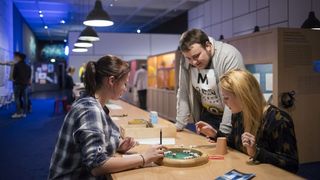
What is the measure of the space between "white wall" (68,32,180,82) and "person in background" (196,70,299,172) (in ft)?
35.3

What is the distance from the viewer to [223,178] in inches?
57.2

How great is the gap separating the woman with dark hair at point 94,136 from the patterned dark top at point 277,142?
19.8 inches

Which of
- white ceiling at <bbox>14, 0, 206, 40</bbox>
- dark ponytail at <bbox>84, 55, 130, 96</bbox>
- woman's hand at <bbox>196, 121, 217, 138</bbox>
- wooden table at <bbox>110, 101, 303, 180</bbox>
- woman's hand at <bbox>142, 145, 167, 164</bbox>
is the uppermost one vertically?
white ceiling at <bbox>14, 0, 206, 40</bbox>

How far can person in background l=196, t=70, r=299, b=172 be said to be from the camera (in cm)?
163

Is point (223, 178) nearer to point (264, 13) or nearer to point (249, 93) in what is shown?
point (249, 93)

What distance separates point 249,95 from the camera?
1.69 m

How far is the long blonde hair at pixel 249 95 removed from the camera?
1694 millimetres

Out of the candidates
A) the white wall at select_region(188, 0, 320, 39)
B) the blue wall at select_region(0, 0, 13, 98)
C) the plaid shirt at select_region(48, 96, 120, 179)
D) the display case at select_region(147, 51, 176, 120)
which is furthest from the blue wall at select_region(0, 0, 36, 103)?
the plaid shirt at select_region(48, 96, 120, 179)

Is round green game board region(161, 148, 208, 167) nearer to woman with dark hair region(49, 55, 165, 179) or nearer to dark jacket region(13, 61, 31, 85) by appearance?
woman with dark hair region(49, 55, 165, 179)

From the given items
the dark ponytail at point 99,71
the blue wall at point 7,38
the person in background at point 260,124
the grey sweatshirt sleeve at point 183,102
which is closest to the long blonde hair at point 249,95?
the person in background at point 260,124

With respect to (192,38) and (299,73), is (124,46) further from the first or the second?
(192,38)

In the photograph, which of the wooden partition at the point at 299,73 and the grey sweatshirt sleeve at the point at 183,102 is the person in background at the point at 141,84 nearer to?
the wooden partition at the point at 299,73

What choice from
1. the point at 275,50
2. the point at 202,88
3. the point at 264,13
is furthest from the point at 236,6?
the point at 202,88

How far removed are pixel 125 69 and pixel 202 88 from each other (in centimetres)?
84
